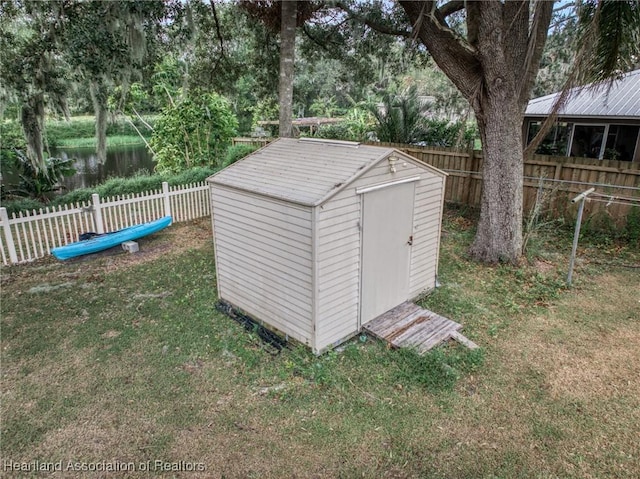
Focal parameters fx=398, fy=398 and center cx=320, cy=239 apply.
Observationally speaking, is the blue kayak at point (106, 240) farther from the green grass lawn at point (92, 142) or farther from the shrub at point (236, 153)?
the green grass lawn at point (92, 142)

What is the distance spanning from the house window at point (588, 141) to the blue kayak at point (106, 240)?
35.6ft

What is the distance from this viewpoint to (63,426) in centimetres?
342

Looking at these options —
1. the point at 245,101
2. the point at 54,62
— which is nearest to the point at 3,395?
the point at 54,62

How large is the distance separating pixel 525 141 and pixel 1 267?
1264 centimetres

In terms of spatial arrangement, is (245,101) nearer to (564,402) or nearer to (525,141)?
(525,141)

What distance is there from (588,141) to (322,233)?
1030cm

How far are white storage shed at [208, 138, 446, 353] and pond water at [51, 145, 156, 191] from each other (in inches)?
530

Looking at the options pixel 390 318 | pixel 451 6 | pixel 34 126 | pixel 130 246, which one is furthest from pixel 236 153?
pixel 390 318

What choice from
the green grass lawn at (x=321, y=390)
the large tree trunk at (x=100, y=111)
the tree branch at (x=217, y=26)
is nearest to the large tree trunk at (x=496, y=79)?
the green grass lawn at (x=321, y=390)

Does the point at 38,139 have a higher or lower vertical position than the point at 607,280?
higher

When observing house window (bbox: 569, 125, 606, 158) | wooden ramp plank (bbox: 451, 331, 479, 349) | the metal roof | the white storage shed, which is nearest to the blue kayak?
the white storage shed

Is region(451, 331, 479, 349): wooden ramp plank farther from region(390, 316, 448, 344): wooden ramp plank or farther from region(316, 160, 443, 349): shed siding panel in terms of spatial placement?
region(316, 160, 443, 349): shed siding panel

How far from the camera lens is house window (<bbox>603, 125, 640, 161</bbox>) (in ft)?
32.4

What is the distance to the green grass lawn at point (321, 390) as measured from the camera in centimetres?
314
